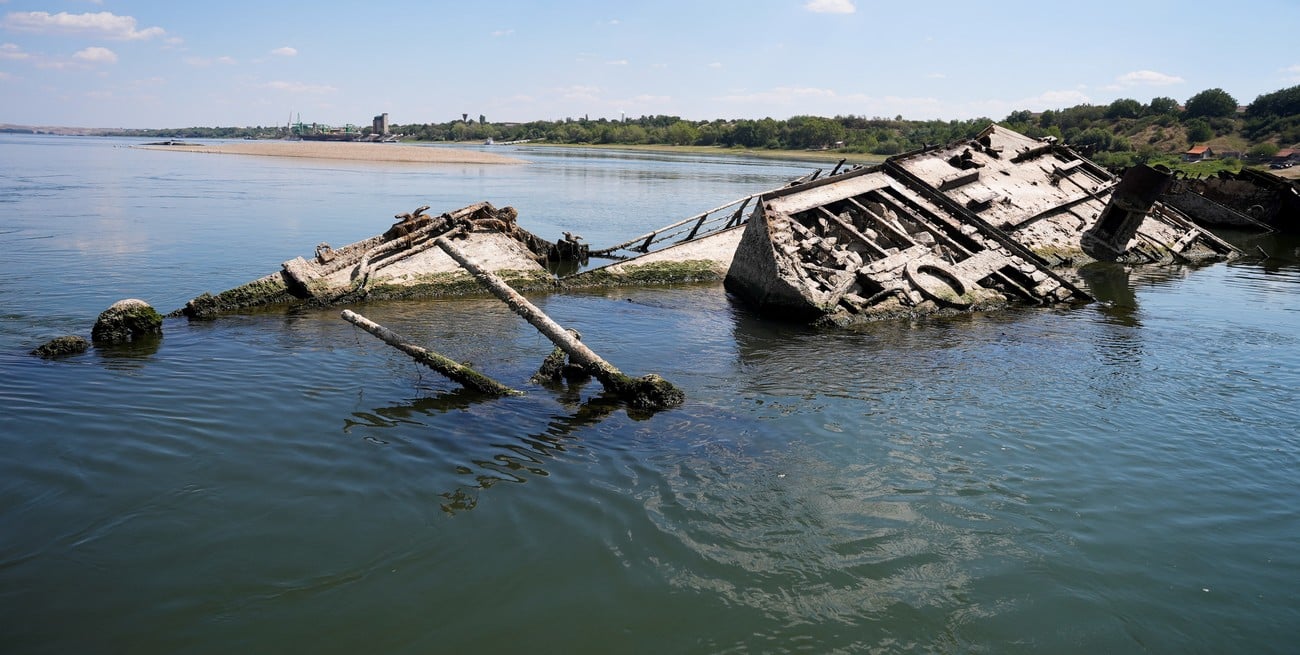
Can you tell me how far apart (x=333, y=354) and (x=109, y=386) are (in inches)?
98.0

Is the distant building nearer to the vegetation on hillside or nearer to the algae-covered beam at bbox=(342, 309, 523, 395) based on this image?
the vegetation on hillside

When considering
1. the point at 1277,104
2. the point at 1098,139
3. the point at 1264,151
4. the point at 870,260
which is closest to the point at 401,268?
the point at 870,260

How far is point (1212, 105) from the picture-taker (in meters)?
75.9

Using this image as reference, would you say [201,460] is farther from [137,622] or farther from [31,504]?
[137,622]

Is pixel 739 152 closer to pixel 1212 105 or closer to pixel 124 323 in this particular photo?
pixel 1212 105

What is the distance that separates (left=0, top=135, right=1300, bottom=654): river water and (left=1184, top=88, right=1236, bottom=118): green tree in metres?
77.8

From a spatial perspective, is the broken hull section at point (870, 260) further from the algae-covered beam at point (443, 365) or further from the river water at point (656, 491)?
the algae-covered beam at point (443, 365)

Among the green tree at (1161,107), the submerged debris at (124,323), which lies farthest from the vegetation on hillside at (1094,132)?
the submerged debris at (124,323)

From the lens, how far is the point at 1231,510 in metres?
6.90

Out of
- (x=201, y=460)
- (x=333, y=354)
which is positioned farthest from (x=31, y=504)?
(x=333, y=354)

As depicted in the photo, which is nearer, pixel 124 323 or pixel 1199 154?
pixel 124 323

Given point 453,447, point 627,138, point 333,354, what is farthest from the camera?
point 627,138

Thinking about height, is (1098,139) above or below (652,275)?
above

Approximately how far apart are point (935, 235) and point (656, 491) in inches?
406
